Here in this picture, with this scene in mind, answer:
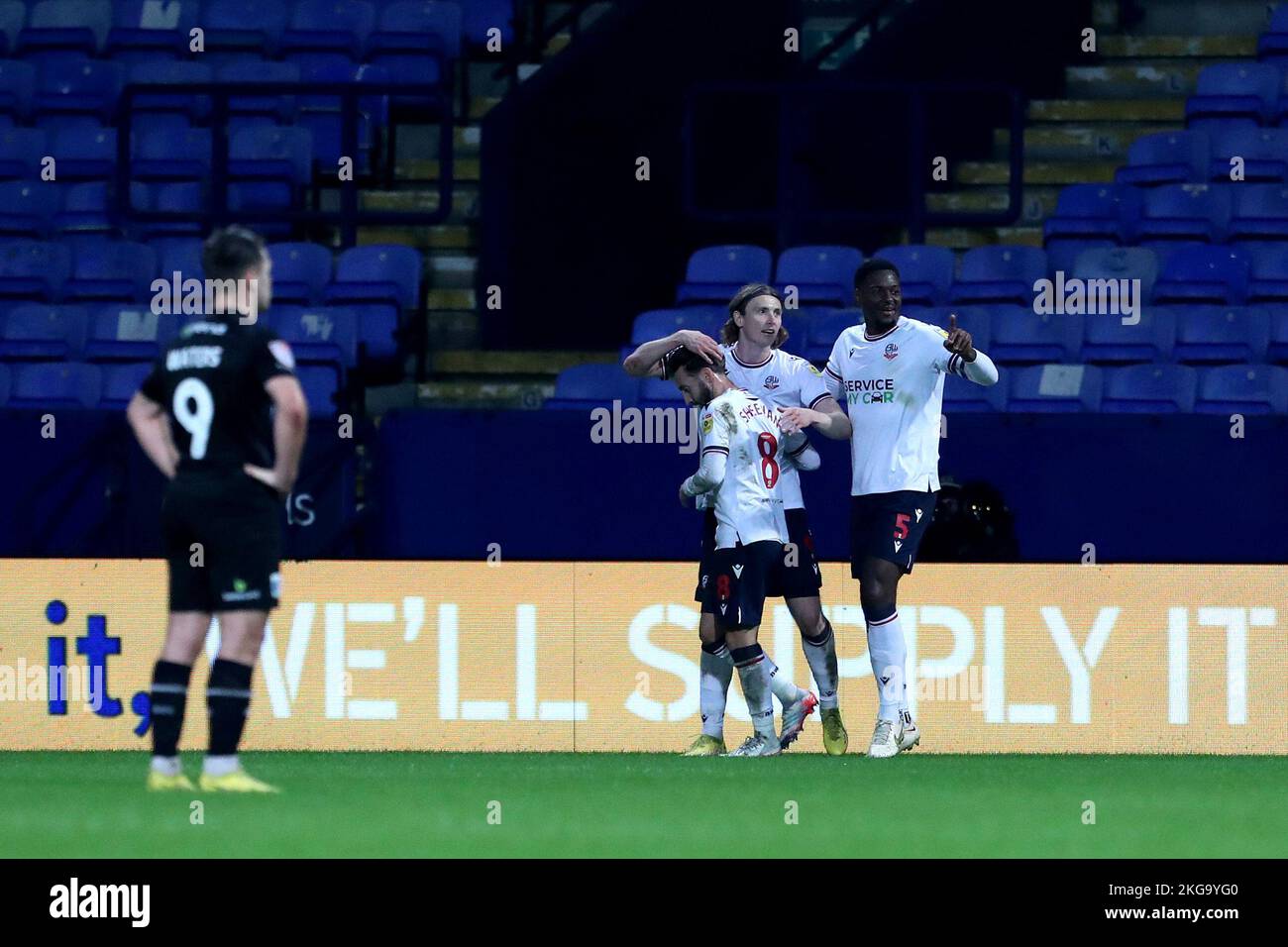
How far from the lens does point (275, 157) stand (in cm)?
1616

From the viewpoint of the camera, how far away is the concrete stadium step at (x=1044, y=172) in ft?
55.9

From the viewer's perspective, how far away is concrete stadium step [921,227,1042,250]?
16.6 metres

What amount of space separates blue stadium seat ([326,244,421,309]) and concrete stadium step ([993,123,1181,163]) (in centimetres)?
461

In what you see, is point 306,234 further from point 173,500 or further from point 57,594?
point 173,500

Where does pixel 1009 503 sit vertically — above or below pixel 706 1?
below

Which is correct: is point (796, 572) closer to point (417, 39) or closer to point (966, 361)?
point (966, 361)

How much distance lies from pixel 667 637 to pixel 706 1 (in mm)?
7197

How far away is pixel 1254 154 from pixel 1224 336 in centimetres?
196

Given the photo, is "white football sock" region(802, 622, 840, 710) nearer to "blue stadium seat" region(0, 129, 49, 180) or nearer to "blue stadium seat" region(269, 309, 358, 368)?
"blue stadium seat" region(269, 309, 358, 368)

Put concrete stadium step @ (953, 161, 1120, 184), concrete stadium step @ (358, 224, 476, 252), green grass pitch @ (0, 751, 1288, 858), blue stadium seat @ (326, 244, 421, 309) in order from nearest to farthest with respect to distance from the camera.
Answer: green grass pitch @ (0, 751, 1288, 858)
blue stadium seat @ (326, 244, 421, 309)
concrete stadium step @ (358, 224, 476, 252)
concrete stadium step @ (953, 161, 1120, 184)

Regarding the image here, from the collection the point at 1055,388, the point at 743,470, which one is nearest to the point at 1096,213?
the point at 1055,388

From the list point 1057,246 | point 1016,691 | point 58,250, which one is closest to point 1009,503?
point 1016,691

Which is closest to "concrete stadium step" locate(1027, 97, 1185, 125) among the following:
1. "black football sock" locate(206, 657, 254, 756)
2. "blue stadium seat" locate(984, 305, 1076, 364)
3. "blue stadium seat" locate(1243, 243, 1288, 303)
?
"blue stadium seat" locate(1243, 243, 1288, 303)

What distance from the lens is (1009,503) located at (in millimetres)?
12836
